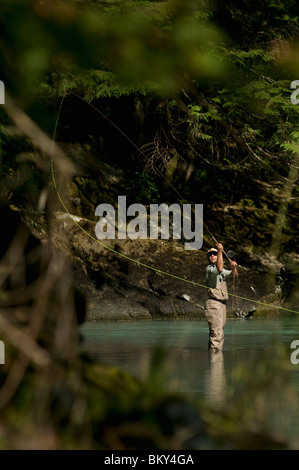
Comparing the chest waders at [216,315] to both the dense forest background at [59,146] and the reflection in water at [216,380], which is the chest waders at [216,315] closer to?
the reflection in water at [216,380]

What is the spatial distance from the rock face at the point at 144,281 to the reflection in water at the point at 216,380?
851cm

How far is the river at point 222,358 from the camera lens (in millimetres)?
3281

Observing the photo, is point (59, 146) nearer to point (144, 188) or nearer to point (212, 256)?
point (212, 256)

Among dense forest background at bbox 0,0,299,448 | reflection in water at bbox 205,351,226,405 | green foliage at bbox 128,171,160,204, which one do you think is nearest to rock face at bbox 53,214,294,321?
green foliage at bbox 128,171,160,204

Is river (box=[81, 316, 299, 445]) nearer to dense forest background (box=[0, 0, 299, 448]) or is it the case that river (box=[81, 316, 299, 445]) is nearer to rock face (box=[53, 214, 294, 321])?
dense forest background (box=[0, 0, 299, 448])

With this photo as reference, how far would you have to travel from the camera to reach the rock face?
71.4 feet

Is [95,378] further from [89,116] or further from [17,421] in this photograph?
[89,116]

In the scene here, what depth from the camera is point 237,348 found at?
1422 centimetres

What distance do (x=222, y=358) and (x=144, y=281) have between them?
9572 millimetres

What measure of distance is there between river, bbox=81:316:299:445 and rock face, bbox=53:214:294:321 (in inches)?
31.7

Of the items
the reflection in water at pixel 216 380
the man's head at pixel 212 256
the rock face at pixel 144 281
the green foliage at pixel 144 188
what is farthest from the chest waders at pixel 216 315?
the green foliage at pixel 144 188

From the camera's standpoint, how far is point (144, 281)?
22125 millimetres

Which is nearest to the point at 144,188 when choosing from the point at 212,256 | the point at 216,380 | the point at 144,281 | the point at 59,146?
the point at 144,281

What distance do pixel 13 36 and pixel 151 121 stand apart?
2181cm
